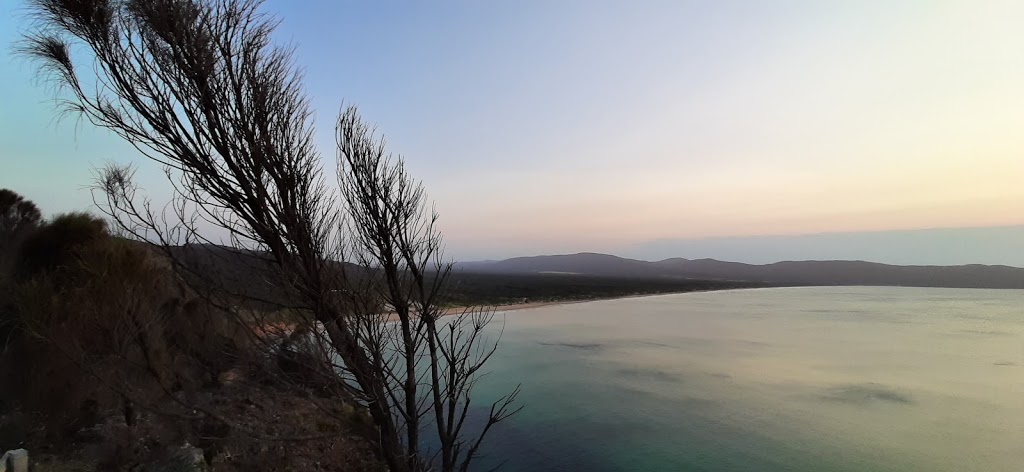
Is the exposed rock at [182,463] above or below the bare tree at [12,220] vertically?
below

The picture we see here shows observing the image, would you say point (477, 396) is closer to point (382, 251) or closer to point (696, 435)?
point (696, 435)

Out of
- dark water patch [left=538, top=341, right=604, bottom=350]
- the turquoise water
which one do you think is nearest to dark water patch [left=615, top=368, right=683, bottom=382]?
the turquoise water

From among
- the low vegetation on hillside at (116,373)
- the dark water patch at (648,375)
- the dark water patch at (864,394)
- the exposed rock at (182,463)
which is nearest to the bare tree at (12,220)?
the low vegetation on hillside at (116,373)

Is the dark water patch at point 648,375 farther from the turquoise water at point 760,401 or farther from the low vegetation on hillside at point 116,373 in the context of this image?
the low vegetation on hillside at point 116,373

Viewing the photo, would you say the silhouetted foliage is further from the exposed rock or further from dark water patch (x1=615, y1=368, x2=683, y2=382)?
dark water patch (x1=615, y1=368, x2=683, y2=382)

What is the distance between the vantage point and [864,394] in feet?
38.5

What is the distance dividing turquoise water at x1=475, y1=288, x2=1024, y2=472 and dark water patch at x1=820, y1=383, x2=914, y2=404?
0.06 metres

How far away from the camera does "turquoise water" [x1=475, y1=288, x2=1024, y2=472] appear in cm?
792

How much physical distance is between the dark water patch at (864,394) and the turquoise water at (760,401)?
0.06 metres

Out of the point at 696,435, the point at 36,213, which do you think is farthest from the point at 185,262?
the point at 36,213

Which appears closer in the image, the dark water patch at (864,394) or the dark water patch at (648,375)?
the dark water patch at (864,394)

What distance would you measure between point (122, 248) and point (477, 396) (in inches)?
282

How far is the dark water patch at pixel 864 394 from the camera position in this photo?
442 inches

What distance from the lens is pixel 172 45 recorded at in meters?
2.84
